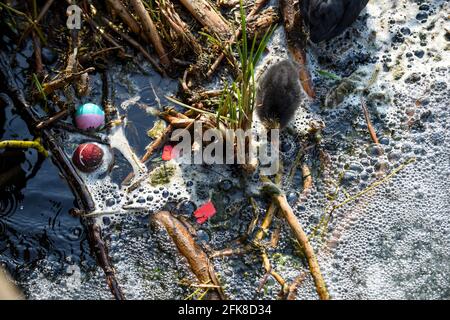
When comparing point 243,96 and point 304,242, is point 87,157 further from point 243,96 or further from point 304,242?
point 304,242

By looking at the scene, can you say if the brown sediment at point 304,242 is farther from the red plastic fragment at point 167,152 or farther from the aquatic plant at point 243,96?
the red plastic fragment at point 167,152

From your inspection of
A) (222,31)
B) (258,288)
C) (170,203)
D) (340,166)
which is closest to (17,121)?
(170,203)

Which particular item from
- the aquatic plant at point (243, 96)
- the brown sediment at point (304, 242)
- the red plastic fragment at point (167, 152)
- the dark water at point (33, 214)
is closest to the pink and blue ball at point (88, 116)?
the dark water at point (33, 214)

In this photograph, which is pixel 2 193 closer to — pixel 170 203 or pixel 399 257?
pixel 170 203

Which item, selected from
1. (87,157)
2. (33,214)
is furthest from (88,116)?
(33,214)

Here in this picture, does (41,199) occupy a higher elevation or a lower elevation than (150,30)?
lower
